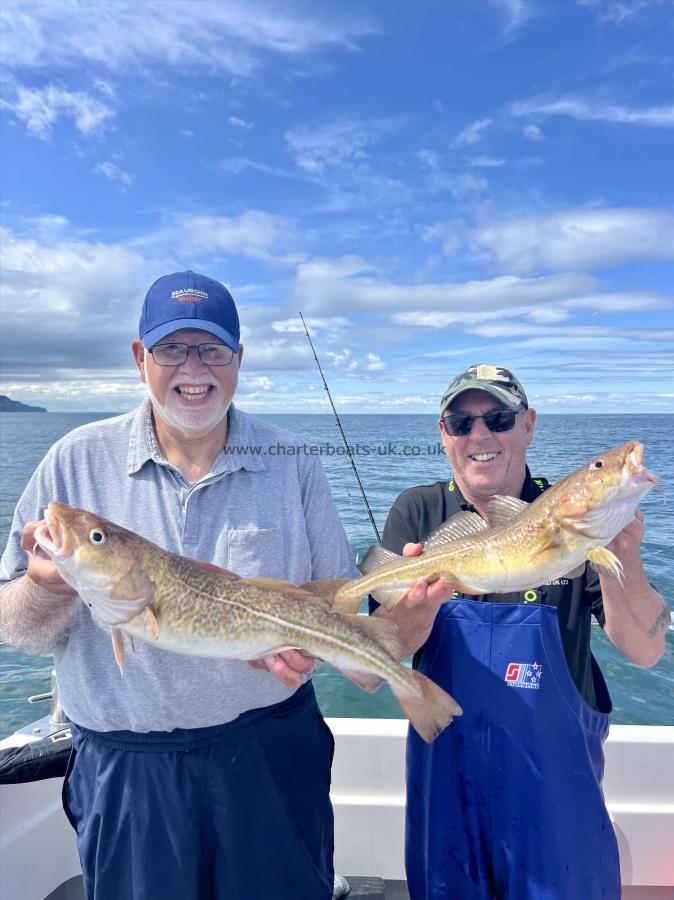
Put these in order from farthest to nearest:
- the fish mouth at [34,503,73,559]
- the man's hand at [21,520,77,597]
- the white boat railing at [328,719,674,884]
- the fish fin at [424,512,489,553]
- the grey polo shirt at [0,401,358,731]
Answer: the white boat railing at [328,719,674,884] < the fish fin at [424,512,489,553] < the grey polo shirt at [0,401,358,731] < the man's hand at [21,520,77,597] < the fish mouth at [34,503,73,559]

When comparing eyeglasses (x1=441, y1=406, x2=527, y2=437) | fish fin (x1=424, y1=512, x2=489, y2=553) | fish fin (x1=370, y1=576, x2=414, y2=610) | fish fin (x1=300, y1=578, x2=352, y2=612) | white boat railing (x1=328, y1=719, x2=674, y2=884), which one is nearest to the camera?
fish fin (x1=300, y1=578, x2=352, y2=612)

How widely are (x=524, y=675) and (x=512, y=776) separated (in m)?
0.48

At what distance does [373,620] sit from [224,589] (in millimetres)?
694

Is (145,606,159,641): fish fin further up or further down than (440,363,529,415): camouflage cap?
further down

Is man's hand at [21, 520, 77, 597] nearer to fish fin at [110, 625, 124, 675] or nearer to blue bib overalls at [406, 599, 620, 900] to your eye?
fish fin at [110, 625, 124, 675]

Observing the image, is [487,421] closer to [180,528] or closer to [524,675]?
[524,675]

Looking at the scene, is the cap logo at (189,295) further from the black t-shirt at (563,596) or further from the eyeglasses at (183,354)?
the black t-shirt at (563,596)

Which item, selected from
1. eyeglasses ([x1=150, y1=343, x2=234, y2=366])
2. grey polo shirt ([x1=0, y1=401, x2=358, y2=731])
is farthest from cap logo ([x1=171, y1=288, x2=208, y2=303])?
grey polo shirt ([x1=0, y1=401, x2=358, y2=731])

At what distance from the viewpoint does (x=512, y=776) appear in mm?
2887

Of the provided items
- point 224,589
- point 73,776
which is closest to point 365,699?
point 73,776

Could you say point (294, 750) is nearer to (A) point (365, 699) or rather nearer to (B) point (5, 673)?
(A) point (365, 699)

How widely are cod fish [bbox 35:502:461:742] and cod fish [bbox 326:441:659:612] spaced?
0.78 ft

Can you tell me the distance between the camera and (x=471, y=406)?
352 cm

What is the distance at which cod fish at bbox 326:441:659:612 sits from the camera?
2676 millimetres
